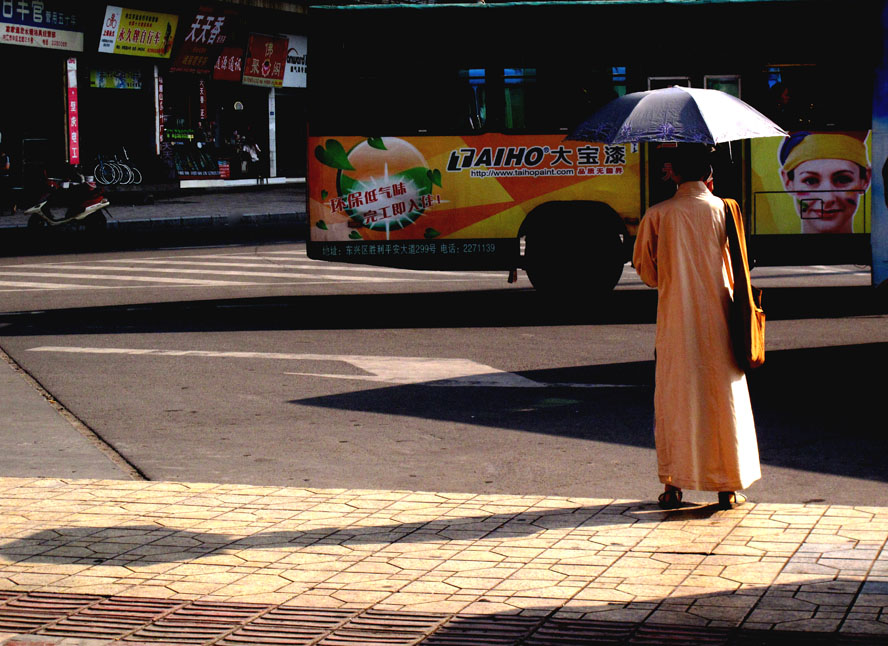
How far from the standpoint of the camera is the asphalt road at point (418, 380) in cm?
693

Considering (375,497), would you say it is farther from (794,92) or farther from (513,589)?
(794,92)

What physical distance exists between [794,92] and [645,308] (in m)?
2.60

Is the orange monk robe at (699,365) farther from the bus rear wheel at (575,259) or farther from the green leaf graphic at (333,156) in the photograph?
the green leaf graphic at (333,156)

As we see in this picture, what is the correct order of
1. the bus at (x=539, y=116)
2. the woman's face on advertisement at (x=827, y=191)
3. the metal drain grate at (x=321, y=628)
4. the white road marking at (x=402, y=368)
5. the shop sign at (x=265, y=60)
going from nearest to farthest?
the metal drain grate at (x=321, y=628) → the white road marking at (x=402, y=368) → the woman's face on advertisement at (x=827, y=191) → the bus at (x=539, y=116) → the shop sign at (x=265, y=60)

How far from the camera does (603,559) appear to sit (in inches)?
198

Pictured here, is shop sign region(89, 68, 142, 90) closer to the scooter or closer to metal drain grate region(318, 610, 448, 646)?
the scooter

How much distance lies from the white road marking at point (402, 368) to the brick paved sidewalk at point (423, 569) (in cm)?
327

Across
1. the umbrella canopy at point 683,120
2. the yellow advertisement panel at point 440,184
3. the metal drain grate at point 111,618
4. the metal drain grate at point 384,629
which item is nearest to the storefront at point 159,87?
the yellow advertisement panel at point 440,184

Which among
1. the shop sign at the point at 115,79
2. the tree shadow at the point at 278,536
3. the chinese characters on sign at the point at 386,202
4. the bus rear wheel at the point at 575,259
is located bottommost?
the tree shadow at the point at 278,536

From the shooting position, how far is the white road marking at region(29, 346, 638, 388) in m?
9.45

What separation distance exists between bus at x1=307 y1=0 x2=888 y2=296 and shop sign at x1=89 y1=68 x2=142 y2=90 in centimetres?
2103

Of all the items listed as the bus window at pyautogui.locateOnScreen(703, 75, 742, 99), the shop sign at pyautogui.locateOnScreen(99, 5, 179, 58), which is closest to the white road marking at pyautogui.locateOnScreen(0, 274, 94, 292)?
the bus window at pyautogui.locateOnScreen(703, 75, 742, 99)

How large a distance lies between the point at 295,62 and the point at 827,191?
28.9m

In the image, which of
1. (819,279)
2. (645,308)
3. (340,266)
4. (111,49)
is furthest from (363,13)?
(111,49)
